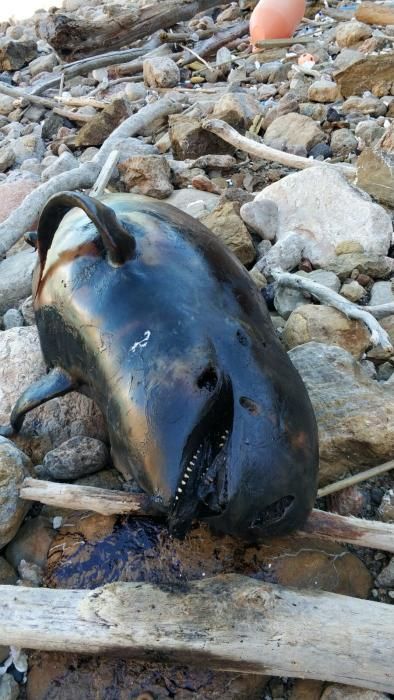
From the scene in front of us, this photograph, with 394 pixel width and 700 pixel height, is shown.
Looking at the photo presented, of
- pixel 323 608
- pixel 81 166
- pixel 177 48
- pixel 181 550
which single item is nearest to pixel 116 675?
pixel 181 550

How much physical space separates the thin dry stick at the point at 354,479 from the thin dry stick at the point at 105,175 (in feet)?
11.4

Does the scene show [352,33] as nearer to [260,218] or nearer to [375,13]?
[375,13]

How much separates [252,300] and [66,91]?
344 inches

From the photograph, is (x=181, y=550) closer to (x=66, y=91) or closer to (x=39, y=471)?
(x=39, y=471)

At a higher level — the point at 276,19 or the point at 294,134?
the point at 276,19

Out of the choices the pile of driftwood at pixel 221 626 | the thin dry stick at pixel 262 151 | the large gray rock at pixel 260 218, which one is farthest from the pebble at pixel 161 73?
the pile of driftwood at pixel 221 626

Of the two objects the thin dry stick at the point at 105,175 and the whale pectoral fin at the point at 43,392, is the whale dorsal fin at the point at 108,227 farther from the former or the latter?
the thin dry stick at the point at 105,175

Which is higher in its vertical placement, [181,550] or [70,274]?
[70,274]

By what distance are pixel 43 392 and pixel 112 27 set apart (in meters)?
9.83

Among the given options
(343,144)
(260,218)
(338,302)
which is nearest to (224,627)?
(338,302)

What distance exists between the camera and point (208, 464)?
93.0 inches

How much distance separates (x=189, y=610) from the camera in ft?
7.92

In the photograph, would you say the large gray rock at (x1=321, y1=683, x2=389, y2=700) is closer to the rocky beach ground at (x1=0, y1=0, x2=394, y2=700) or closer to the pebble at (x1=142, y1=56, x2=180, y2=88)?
the rocky beach ground at (x1=0, y1=0, x2=394, y2=700)

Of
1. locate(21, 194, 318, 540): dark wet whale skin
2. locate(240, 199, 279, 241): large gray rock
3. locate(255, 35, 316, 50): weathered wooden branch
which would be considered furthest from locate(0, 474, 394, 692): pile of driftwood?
locate(255, 35, 316, 50): weathered wooden branch
